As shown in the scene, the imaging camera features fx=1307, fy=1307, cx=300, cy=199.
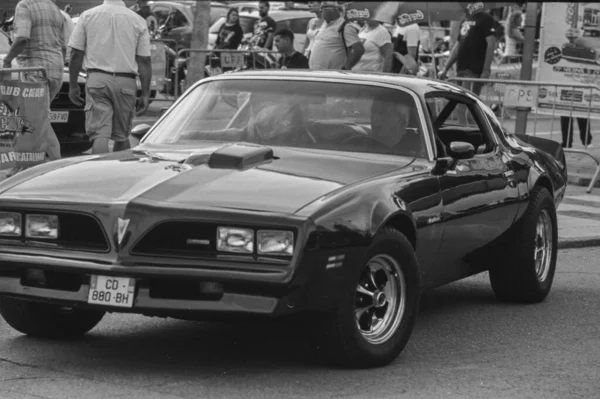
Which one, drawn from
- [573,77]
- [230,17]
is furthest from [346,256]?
[230,17]

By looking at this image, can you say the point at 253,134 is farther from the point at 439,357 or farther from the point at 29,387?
the point at 29,387

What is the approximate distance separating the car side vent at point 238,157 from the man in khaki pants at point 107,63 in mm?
4887

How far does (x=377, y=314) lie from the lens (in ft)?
19.6

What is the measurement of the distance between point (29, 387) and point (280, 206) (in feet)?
4.18

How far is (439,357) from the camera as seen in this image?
629cm

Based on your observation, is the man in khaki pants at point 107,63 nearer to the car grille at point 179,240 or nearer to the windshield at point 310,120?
the windshield at point 310,120

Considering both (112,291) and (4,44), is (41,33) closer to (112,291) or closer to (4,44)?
(4,44)

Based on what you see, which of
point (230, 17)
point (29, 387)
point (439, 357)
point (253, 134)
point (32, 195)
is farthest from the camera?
point (230, 17)

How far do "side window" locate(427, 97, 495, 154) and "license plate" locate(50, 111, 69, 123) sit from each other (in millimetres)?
6612

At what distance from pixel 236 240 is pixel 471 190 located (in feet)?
6.73

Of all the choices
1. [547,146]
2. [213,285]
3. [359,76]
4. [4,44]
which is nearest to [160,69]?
[4,44]

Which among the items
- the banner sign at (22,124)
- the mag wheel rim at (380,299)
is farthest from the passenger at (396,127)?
the banner sign at (22,124)

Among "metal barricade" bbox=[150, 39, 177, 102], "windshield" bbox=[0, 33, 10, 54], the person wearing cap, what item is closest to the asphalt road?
"windshield" bbox=[0, 33, 10, 54]

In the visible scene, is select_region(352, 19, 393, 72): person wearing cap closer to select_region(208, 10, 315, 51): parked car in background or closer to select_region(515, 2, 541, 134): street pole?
select_region(515, 2, 541, 134): street pole
